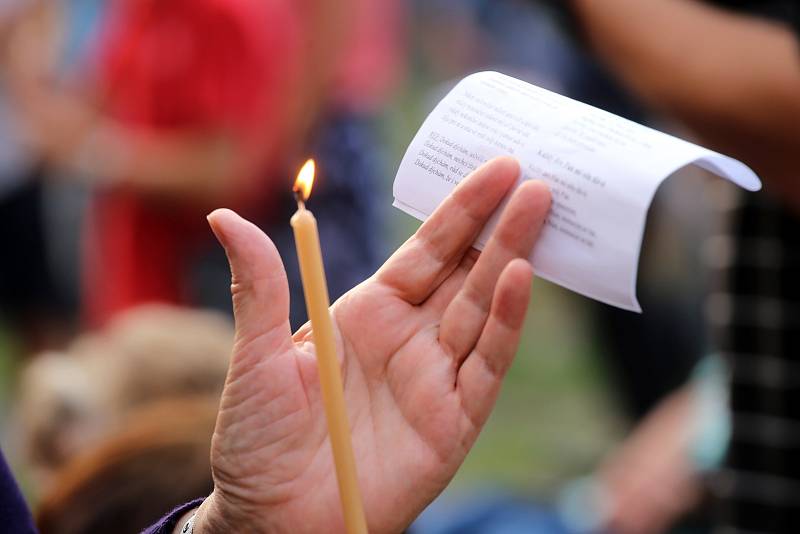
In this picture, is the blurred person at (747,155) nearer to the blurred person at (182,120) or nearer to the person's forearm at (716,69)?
the person's forearm at (716,69)

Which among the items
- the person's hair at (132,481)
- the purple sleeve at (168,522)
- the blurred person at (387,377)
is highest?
the blurred person at (387,377)

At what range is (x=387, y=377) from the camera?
3.72ft

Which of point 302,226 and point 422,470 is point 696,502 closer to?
point 422,470

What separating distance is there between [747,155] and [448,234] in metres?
0.71

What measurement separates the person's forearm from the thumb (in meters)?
0.78

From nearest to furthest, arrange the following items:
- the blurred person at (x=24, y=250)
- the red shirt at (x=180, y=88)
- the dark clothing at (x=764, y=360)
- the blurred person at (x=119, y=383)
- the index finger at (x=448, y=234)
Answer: the index finger at (x=448, y=234)
the dark clothing at (x=764, y=360)
the blurred person at (x=119, y=383)
the red shirt at (x=180, y=88)
the blurred person at (x=24, y=250)

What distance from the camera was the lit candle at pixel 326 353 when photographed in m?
0.78

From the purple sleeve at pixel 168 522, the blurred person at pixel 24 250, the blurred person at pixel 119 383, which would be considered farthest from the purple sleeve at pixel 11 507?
the blurred person at pixel 24 250

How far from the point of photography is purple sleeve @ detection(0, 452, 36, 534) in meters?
1.04

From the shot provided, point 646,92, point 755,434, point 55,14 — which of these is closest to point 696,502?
point 755,434

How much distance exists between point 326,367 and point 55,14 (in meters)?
3.48

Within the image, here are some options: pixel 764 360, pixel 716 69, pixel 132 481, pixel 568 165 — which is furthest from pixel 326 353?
pixel 764 360

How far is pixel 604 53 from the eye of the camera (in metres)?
1.69

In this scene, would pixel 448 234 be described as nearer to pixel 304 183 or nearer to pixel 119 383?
pixel 304 183
